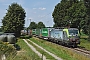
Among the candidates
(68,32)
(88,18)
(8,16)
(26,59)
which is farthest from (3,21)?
(26,59)

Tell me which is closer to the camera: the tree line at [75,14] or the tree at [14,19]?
the tree line at [75,14]

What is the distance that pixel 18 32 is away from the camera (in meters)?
73.9

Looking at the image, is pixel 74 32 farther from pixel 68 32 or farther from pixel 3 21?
pixel 3 21

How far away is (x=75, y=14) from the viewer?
241ft

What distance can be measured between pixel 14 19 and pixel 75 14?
60.8ft

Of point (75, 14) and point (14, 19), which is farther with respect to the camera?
point (75, 14)

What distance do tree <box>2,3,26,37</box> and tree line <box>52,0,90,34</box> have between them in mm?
14724

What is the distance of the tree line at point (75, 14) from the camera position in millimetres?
64875

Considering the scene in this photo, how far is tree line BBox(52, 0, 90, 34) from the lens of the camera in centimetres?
6488

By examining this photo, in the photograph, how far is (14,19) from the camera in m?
71.0

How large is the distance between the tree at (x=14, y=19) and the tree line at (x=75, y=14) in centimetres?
1472

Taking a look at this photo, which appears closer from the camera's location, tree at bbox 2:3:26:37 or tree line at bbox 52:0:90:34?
tree line at bbox 52:0:90:34

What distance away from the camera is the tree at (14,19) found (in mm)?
70438

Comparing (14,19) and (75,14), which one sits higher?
(75,14)
